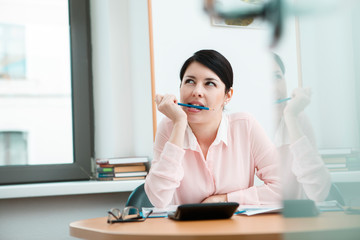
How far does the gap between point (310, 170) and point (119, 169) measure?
220cm

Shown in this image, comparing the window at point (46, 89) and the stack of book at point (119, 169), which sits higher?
the window at point (46, 89)

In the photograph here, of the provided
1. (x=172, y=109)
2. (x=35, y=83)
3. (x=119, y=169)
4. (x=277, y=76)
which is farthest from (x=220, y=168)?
(x=35, y=83)

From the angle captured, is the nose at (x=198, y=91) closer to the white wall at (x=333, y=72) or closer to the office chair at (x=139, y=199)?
the office chair at (x=139, y=199)

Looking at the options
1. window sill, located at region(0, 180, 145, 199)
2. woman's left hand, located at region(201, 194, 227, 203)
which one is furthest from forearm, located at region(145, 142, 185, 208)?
window sill, located at region(0, 180, 145, 199)

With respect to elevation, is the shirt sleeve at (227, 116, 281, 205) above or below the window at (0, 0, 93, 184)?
below

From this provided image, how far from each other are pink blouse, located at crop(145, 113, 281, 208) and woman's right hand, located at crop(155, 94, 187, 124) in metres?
0.07

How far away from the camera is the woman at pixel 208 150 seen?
155cm

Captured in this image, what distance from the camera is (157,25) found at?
8.18ft

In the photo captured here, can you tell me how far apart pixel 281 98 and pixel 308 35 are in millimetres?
49

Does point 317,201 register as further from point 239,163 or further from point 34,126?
point 34,126

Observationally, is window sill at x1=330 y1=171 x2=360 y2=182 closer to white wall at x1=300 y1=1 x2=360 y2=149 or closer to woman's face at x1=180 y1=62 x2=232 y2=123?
white wall at x1=300 y1=1 x2=360 y2=149

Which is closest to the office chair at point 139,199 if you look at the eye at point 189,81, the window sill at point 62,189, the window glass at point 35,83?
the eye at point 189,81

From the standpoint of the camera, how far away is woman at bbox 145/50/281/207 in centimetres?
155

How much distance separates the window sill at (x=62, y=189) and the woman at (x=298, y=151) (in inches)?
81.4
